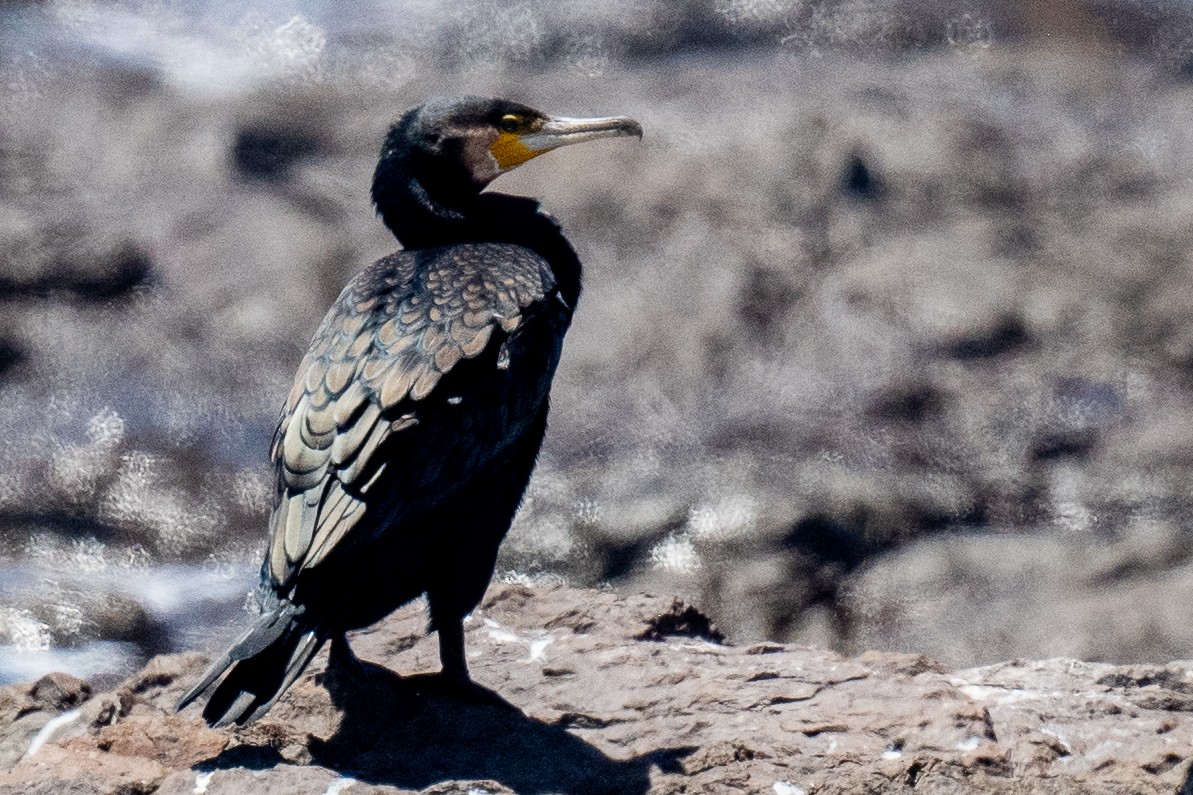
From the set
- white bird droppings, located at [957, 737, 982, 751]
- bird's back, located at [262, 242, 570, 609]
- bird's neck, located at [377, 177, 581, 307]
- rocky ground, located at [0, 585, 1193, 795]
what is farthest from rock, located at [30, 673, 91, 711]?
Result: white bird droppings, located at [957, 737, 982, 751]

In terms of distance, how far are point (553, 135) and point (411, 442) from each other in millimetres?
1553

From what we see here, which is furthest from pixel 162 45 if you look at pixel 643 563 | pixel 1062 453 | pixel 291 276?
pixel 1062 453

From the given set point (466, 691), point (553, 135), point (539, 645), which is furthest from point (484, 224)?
point (466, 691)

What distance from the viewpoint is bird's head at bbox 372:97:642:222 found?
16.9ft

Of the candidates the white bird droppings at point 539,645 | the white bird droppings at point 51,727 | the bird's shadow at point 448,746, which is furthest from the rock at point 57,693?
the white bird droppings at point 539,645

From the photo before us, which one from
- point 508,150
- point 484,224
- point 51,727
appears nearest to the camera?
point 51,727

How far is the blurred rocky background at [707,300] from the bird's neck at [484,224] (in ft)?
8.34

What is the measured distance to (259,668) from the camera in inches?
153

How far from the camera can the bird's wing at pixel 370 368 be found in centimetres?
410

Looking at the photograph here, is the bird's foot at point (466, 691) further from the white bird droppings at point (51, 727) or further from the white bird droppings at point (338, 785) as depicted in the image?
the white bird droppings at point (51, 727)

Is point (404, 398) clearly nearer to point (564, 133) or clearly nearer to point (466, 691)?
point (466, 691)

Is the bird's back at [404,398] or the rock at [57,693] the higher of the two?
the bird's back at [404,398]

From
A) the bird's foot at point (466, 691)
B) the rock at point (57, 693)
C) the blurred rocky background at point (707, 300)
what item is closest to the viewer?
the bird's foot at point (466, 691)

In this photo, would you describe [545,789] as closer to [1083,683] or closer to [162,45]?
[1083,683]
